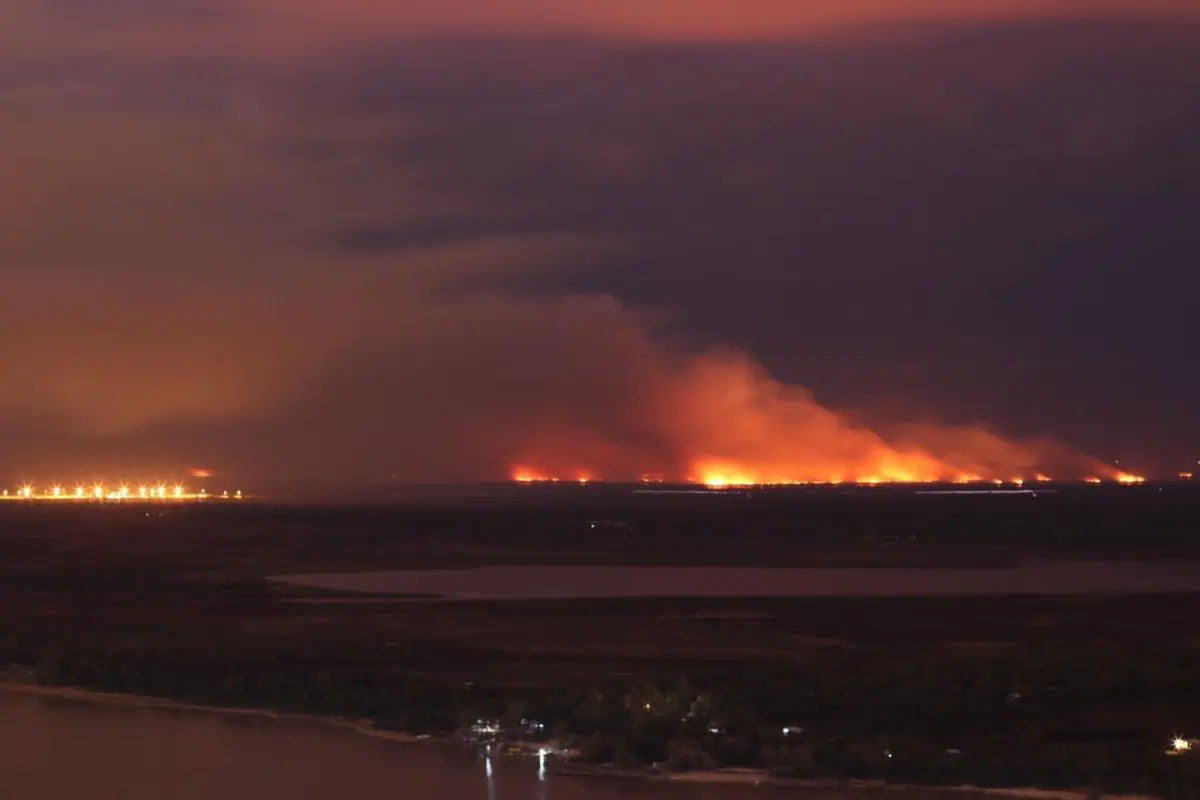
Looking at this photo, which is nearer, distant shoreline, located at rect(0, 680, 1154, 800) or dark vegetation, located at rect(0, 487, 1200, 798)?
distant shoreline, located at rect(0, 680, 1154, 800)

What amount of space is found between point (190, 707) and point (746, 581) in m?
35.4

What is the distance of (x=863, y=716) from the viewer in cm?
2831

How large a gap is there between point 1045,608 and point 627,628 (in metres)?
14.3

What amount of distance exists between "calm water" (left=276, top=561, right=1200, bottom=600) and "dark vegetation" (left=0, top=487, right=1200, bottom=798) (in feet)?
10.9

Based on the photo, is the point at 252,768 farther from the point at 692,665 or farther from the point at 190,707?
the point at 692,665

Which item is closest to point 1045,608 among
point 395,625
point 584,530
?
point 395,625

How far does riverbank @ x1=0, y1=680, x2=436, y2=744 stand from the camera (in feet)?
93.1

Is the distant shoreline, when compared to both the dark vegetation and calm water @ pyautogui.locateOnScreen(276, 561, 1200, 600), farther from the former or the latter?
calm water @ pyautogui.locateOnScreen(276, 561, 1200, 600)

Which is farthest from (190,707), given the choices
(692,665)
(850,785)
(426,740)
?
(850,785)

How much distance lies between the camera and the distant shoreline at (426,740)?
2327 cm

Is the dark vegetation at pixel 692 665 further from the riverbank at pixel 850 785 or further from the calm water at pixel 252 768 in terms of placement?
the calm water at pixel 252 768

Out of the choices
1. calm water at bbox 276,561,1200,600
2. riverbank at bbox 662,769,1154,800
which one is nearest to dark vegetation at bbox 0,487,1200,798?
riverbank at bbox 662,769,1154,800

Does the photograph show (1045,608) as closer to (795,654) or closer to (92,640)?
(795,654)

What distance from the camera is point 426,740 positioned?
27.7 meters
